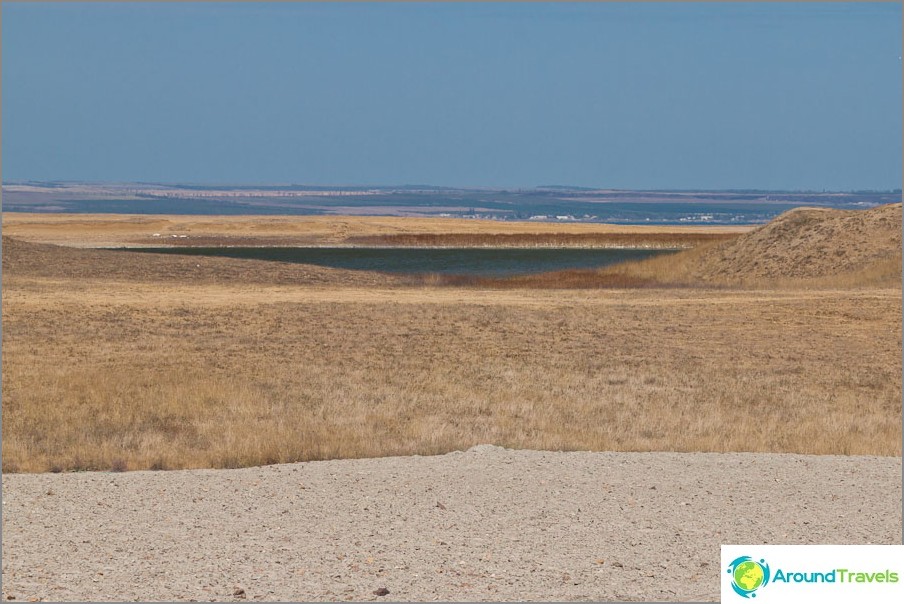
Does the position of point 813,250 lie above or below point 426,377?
below

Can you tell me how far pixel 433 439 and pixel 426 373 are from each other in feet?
21.2

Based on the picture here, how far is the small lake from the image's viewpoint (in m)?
63.0

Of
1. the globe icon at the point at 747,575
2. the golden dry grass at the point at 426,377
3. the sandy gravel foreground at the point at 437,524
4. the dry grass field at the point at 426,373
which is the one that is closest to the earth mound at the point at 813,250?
the dry grass field at the point at 426,373

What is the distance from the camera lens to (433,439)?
15.1 m

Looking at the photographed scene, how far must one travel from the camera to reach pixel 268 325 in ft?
94.5

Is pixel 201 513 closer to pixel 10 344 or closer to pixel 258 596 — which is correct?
pixel 258 596

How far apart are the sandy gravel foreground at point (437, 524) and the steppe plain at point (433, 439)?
0.04 m

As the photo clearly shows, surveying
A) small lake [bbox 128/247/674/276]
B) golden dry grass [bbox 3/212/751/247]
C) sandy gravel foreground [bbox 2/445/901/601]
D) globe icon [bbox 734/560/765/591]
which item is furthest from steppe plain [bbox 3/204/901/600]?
golden dry grass [bbox 3/212/751/247]

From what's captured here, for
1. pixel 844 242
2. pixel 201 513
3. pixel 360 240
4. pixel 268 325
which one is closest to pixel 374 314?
pixel 268 325

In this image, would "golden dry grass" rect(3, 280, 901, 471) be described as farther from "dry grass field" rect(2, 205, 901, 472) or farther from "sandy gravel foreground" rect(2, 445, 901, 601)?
"sandy gravel foreground" rect(2, 445, 901, 601)

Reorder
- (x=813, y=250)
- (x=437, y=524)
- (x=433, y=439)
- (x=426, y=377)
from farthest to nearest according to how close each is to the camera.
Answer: (x=813, y=250), (x=426, y=377), (x=433, y=439), (x=437, y=524)

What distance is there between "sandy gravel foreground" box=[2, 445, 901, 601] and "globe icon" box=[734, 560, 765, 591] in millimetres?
1477

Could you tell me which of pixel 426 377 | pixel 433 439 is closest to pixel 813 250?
pixel 426 377

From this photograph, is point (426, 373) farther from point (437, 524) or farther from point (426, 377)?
point (437, 524)
